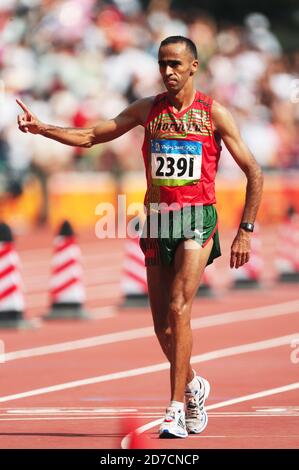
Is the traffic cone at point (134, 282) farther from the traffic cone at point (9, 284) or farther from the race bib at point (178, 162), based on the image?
the race bib at point (178, 162)

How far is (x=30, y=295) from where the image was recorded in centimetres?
2267

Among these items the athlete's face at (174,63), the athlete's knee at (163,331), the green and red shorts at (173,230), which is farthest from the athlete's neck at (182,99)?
the athlete's knee at (163,331)

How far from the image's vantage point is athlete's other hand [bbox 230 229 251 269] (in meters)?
10.2

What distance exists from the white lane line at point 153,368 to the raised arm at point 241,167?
2.87 meters

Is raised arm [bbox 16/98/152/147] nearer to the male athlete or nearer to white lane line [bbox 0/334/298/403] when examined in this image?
the male athlete

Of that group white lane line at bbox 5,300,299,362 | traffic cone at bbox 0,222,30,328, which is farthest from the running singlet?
traffic cone at bbox 0,222,30,328

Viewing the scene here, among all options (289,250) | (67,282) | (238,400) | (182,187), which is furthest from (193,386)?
(289,250)

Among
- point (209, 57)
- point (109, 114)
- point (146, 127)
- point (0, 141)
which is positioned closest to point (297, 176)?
point (209, 57)

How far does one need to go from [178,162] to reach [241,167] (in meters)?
0.43

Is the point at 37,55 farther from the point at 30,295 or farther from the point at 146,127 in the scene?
the point at 146,127

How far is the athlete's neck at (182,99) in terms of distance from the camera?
1027 centimetres

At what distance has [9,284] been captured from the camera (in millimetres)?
17953

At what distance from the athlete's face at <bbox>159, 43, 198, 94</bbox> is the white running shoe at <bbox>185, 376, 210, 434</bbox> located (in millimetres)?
2120

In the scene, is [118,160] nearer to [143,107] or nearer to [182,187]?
[143,107]
